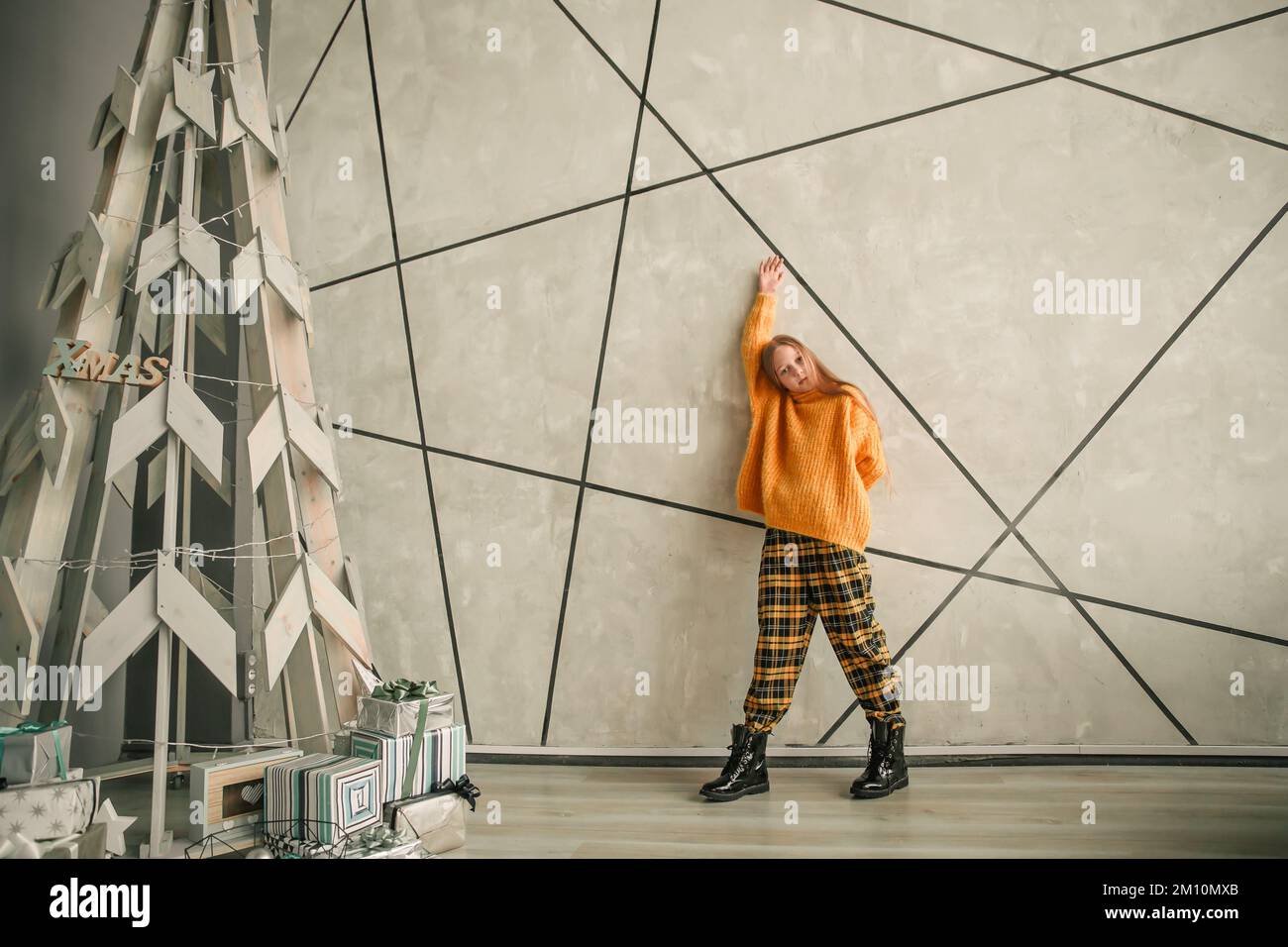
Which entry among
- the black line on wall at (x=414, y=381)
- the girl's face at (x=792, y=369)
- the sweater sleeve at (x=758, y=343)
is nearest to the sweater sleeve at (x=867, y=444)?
the girl's face at (x=792, y=369)

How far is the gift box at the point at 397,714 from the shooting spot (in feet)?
6.38

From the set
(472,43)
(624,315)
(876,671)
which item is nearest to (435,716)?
(876,671)

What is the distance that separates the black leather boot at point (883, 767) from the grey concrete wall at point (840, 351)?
0.32 meters

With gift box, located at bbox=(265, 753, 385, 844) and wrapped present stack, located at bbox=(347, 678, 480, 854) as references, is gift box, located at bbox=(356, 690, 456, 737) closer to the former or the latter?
wrapped present stack, located at bbox=(347, 678, 480, 854)

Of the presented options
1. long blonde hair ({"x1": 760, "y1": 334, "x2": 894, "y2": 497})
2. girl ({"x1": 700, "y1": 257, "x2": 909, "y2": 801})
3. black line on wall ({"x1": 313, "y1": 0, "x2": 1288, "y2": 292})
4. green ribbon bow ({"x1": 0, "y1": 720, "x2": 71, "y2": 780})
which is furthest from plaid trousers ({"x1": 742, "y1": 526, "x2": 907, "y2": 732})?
green ribbon bow ({"x1": 0, "y1": 720, "x2": 71, "y2": 780})

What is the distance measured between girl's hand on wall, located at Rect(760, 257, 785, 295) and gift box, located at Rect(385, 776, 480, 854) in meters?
1.78

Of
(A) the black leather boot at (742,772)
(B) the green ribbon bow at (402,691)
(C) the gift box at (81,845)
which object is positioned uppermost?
(B) the green ribbon bow at (402,691)

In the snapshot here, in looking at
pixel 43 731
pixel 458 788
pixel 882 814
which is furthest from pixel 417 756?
pixel 882 814

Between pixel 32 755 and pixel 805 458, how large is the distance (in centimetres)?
200

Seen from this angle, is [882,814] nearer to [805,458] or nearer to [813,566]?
[813,566]

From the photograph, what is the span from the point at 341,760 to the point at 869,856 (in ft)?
3.92

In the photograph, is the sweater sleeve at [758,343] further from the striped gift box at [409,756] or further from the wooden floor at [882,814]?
the striped gift box at [409,756]

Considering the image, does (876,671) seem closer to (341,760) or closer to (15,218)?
(341,760)

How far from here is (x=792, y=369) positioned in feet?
8.36
